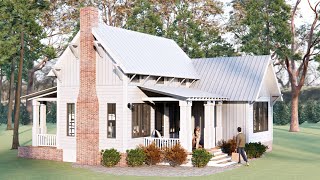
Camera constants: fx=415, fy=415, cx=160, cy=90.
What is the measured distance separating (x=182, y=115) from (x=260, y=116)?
8.28 m

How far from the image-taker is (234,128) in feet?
83.0

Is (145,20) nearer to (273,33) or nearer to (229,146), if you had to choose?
(273,33)

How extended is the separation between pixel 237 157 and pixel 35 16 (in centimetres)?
1816

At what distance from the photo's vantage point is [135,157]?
2070 centimetres

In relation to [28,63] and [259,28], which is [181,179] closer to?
[259,28]

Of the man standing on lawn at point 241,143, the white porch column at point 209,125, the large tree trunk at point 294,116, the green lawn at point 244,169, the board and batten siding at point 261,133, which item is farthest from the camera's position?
the large tree trunk at point 294,116

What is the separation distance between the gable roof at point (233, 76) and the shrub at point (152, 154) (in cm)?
662

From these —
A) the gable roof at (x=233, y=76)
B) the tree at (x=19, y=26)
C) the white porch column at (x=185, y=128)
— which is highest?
the tree at (x=19, y=26)

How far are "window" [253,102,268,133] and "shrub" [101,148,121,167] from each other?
9.81m

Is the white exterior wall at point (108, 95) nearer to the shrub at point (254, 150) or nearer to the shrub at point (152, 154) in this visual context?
the shrub at point (152, 154)

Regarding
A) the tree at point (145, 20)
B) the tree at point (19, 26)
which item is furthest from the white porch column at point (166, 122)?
the tree at point (145, 20)

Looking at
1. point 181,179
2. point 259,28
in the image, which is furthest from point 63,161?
point 259,28

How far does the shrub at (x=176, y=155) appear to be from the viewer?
20.4 m

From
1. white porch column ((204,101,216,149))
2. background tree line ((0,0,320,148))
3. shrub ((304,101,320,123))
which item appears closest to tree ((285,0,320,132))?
background tree line ((0,0,320,148))
